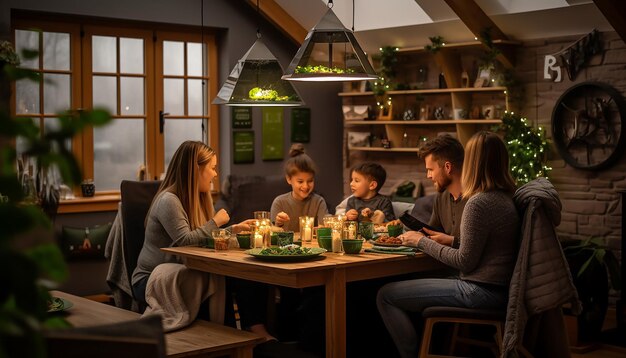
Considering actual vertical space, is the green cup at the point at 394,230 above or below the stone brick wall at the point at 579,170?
below

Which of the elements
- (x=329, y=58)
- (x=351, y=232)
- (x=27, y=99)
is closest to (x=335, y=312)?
(x=351, y=232)

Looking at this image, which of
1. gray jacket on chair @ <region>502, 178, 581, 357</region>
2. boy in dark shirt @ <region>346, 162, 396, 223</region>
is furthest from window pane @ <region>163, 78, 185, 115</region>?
gray jacket on chair @ <region>502, 178, 581, 357</region>

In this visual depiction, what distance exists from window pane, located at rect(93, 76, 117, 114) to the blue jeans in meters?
3.78

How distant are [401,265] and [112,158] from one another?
12.3 feet

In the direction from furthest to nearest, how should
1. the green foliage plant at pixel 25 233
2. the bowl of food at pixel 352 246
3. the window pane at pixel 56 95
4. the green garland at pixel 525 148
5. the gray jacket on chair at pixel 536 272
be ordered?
the window pane at pixel 56 95 < the green garland at pixel 525 148 < the bowl of food at pixel 352 246 < the gray jacket on chair at pixel 536 272 < the green foliage plant at pixel 25 233

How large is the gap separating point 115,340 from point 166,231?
2.73 metres

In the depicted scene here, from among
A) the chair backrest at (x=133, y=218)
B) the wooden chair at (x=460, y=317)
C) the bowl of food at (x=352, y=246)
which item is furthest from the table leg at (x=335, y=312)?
the chair backrest at (x=133, y=218)

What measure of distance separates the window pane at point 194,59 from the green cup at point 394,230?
3.66m

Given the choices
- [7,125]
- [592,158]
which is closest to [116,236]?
[592,158]

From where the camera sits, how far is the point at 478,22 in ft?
22.2

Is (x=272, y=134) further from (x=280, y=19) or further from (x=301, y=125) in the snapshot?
(x=280, y=19)

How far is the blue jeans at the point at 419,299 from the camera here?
13.0 feet

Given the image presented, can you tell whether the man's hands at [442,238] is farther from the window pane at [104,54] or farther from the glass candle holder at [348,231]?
the window pane at [104,54]

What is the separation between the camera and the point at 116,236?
5.04m
